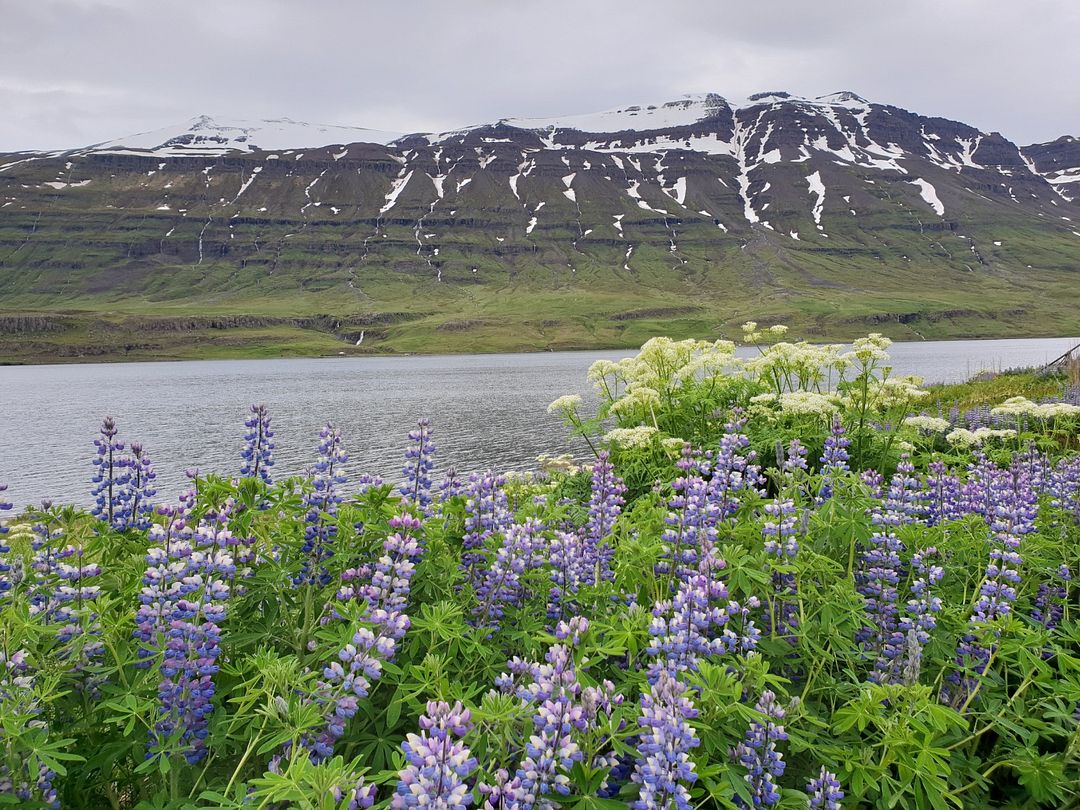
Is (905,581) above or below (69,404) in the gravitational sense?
above

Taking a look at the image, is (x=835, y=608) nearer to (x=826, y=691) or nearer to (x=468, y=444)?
(x=826, y=691)

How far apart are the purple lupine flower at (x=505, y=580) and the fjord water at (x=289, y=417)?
25535 mm

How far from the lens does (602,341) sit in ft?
592

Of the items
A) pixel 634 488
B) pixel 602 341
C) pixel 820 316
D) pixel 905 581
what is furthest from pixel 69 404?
pixel 820 316

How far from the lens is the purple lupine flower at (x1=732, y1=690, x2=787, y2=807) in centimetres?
298

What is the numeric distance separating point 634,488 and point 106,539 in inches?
269

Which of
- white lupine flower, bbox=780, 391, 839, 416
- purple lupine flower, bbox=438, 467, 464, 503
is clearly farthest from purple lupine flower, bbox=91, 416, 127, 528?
white lupine flower, bbox=780, 391, 839, 416

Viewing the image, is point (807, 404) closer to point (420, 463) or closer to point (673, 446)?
point (673, 446)

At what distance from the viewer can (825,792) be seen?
10.0 feet

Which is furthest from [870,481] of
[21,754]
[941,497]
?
[21,754]

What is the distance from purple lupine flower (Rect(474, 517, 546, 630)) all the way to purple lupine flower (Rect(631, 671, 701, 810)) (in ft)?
5.46

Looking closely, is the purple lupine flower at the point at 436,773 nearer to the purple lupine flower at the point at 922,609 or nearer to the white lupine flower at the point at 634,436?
the purple lupine flower at the point at 922,609

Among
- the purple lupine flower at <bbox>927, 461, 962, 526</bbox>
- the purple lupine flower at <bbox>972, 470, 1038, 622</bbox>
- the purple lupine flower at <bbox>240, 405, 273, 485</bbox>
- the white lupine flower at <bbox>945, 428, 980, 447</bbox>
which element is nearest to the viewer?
the purple lupine flower at <bbox>972, 470, 1038, 622</bbox>

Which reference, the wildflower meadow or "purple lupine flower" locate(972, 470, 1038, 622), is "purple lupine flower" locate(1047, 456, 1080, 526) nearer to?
the wildflower meadow
